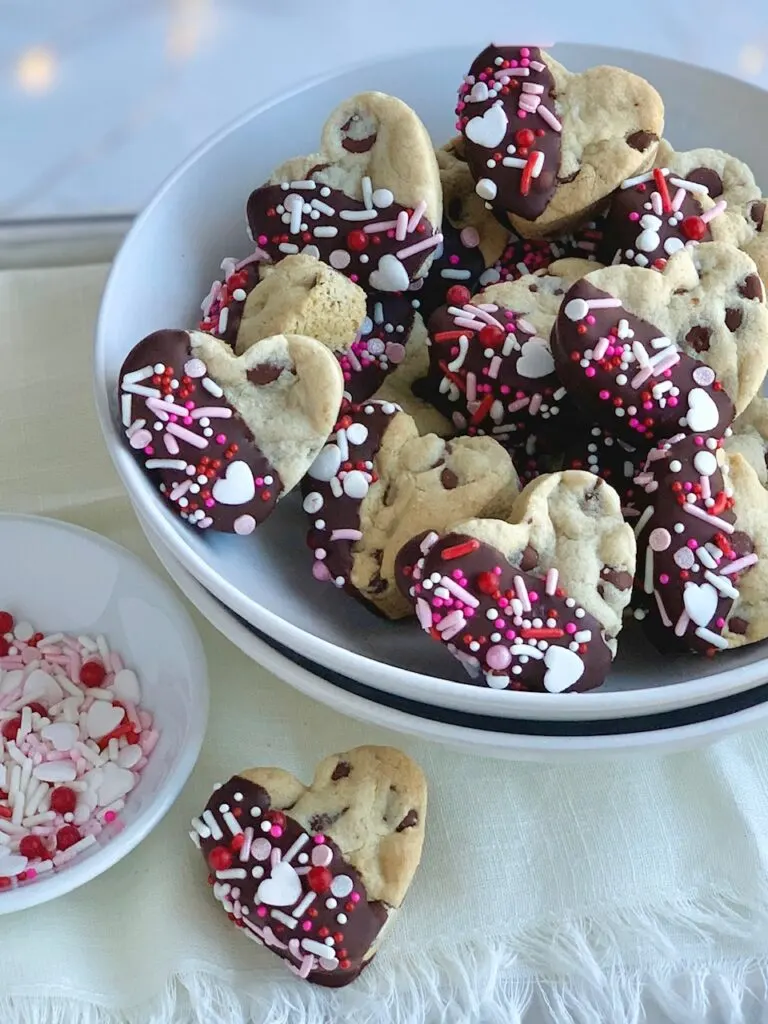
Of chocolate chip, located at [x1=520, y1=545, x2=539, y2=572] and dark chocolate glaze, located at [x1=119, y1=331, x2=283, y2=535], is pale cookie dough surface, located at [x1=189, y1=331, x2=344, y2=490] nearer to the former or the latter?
dark chocolate glaze, located at [x1=119, y1=331, x2=283, y2=535]

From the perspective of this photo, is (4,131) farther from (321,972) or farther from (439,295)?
(321,972)

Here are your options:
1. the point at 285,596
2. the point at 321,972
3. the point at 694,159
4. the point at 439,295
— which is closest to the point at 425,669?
the point at 285,596

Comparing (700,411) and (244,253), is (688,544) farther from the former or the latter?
(244,253)

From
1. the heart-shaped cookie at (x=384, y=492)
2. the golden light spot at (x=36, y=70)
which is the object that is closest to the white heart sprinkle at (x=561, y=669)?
the heart-shaped cookie at (x=384, y=492)

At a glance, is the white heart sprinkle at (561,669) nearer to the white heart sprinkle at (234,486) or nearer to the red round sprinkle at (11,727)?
the white heart sprinkle at (234,486)

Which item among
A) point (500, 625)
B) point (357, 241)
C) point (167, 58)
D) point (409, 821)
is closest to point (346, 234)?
point (357, 241)

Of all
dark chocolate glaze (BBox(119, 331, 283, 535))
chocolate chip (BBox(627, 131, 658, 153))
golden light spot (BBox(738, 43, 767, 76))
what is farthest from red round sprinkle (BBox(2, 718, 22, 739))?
golden light spot (BBox(738, 43, 767, 76))
